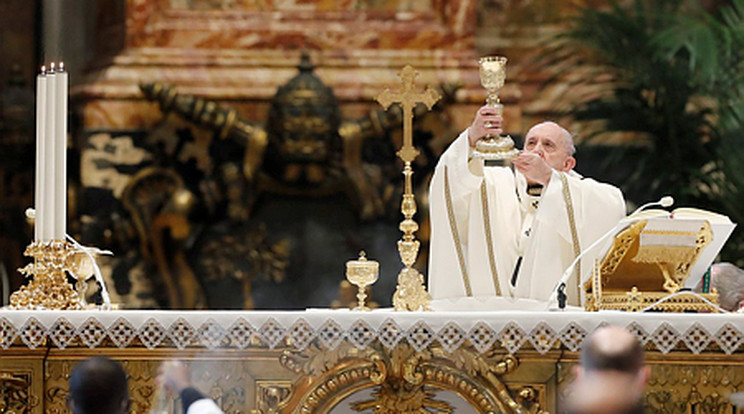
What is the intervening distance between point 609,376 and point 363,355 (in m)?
2.36

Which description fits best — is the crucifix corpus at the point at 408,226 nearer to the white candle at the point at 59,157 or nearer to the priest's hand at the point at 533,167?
the priest's hand at the point at 533,167

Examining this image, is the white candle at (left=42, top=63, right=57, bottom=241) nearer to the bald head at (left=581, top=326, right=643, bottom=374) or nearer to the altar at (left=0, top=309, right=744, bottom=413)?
the altar at (left=0, top=309, right=744, bottom=413)

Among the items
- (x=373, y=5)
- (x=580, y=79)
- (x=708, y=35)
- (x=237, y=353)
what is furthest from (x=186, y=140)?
(x=237, y=353)

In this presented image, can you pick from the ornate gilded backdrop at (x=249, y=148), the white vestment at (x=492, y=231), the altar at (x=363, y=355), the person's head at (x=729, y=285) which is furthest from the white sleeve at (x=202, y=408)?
the ornate gilded backdrop at (x=249, y=148)

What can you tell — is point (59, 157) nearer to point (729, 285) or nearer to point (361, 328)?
point (361, 328)

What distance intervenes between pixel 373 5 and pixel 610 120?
6.00 ft

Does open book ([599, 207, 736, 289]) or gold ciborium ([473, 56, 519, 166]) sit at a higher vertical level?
gold ciborium ([473, 56, 519, 166])

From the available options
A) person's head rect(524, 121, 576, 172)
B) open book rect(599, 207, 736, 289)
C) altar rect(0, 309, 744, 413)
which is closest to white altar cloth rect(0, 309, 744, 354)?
altar rect(0, 309, 744, 413)

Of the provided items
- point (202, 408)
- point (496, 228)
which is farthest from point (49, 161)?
point (202, 408)

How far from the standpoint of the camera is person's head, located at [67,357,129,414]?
11.4 ft

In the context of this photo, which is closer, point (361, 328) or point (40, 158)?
point (361, 328)

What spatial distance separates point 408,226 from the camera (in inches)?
226

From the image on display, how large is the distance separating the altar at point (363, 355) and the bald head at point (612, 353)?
172cm

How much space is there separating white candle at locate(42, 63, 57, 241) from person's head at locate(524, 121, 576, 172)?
225cm
